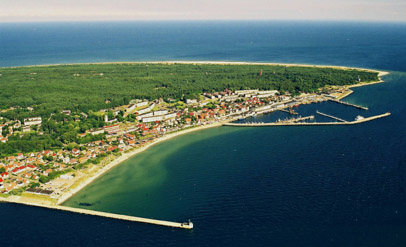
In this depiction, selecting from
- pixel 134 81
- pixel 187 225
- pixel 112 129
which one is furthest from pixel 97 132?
pixel 134 81

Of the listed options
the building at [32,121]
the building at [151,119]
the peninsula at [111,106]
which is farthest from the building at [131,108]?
the building at [32,121]

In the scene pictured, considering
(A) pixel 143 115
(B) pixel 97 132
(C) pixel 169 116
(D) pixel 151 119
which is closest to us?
(B) pixel 97 132

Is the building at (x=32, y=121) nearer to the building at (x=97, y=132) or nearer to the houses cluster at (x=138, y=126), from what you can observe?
the houses cluster at (x=138, y=126)

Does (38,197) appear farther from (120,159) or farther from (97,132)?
(97,132)

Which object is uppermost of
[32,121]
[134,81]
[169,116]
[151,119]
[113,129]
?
[134,81]

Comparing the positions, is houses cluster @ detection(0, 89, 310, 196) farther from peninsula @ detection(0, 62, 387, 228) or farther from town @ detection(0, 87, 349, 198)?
peninsula @ detection(0, 62, 387, 228)

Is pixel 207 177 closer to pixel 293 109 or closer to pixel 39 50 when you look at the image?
pixel 293 109

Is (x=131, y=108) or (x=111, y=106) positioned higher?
(x=111, y=106)

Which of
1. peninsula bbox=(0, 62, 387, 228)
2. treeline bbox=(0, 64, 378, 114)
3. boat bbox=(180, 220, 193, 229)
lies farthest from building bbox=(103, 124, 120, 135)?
boat bbox=(180, 220, 193, 229)
